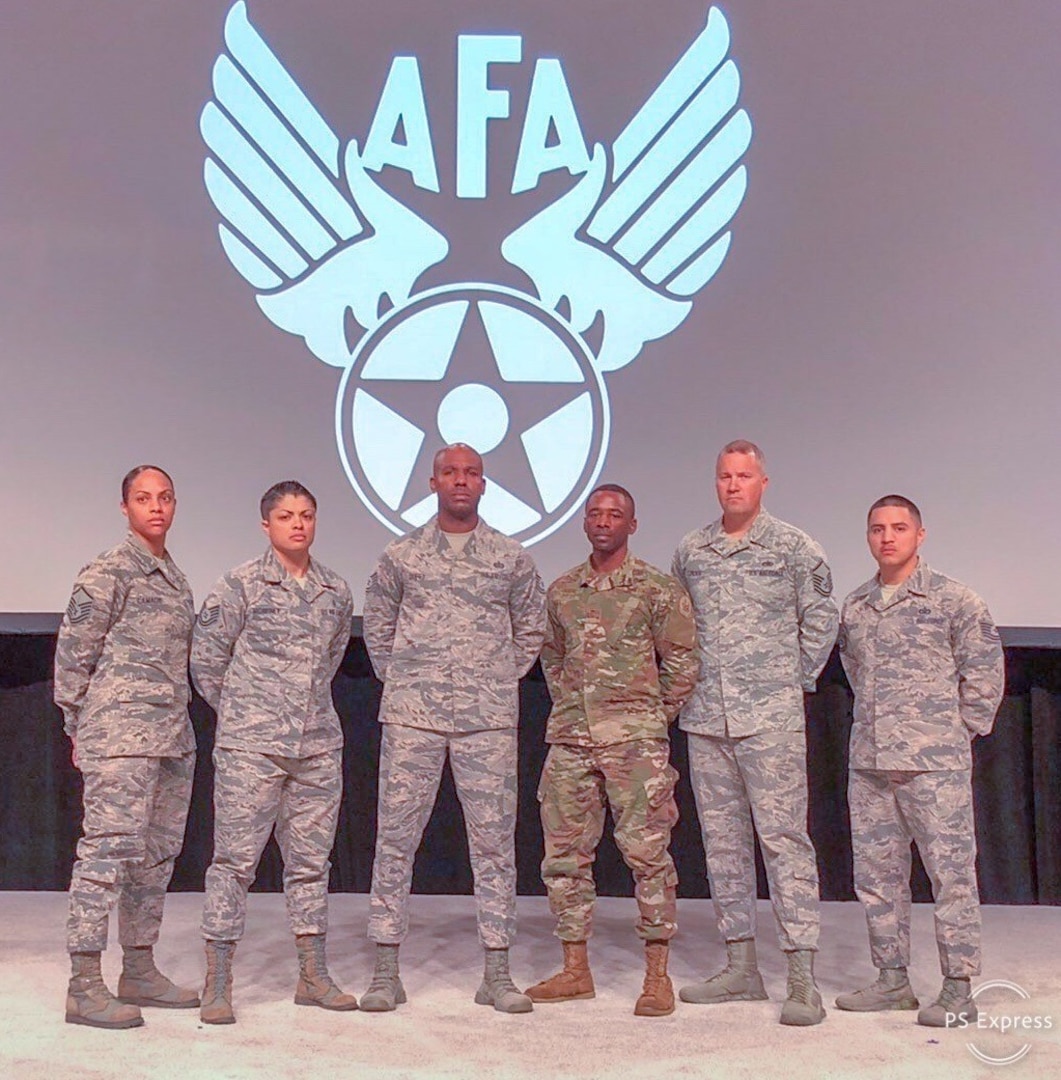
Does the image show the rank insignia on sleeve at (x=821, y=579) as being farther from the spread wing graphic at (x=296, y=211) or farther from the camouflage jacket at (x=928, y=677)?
the spread wing graphic at (x=296, y=211)

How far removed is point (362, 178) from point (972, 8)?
92.1 inches

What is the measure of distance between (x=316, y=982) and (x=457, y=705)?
2.79ft

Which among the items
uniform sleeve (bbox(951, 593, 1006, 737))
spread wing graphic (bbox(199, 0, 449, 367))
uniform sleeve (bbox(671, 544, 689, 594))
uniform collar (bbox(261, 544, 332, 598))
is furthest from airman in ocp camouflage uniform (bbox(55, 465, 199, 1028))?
uniform sleeve (bbox(951, 593, 1006, 737))

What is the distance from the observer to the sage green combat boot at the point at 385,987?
3773 mm

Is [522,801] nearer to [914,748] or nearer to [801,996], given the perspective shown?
[801,996]

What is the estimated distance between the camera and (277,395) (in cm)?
514

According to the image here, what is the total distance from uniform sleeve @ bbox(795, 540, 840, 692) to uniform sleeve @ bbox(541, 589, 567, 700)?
69cm

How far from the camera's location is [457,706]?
3879mm

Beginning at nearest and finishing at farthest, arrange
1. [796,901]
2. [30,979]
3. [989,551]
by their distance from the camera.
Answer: [796,901], [30,979], [989,551]

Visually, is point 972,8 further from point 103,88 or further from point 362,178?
point 103,88

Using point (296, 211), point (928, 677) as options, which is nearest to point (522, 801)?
point (928, 677)

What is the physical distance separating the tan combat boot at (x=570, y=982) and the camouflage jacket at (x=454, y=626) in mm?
679

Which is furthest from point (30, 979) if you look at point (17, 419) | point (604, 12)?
point (604, 12)

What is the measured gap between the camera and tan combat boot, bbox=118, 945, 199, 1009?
3.79m
